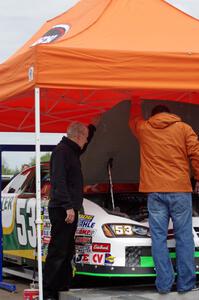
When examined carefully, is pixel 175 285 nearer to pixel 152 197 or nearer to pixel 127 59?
pixel 152 197

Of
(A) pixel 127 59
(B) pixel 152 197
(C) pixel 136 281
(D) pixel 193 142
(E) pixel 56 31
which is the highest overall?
(E) pixel 56 31

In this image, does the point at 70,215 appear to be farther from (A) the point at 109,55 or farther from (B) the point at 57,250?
(A) the point at 109,55

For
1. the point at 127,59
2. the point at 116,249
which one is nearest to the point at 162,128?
the point at 127,59

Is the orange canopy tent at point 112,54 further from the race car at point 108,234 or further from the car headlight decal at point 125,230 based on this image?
the car headlight decal at point 125,230

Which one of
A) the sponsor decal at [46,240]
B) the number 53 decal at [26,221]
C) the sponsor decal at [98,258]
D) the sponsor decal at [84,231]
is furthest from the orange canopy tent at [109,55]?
the number 53 decal at [26,221]

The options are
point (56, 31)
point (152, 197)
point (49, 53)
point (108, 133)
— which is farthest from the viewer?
point (108, 133)

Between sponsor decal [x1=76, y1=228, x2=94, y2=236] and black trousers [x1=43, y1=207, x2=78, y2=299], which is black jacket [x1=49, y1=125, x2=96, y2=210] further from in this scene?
sponsor decal [x1=76, y1=228, x2=94, y2=236]

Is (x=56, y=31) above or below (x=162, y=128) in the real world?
above

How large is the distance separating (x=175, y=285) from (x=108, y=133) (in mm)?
2513

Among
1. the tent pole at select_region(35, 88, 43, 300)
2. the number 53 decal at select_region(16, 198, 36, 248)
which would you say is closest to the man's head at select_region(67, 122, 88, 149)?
the tent pole at select_region(35, 88, 43, 300)

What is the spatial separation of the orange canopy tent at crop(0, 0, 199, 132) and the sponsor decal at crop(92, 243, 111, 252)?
1596 mm

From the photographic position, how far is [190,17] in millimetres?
8375

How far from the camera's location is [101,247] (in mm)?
7238

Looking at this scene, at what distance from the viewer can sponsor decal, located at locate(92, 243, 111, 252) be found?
717cm
